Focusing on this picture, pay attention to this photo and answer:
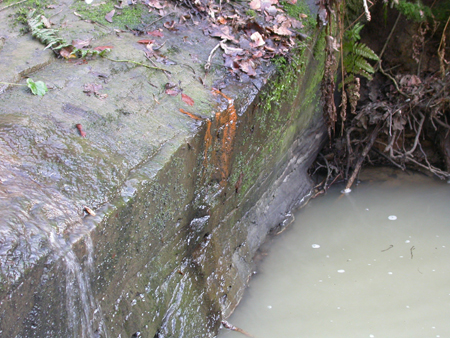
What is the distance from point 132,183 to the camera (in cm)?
225

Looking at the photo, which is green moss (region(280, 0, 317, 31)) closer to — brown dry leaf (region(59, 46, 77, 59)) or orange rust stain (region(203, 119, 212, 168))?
orange rust stain (region(203, 119, 212, 168))

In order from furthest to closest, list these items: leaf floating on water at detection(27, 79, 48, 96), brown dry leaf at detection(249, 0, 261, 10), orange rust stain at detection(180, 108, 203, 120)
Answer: brown dry leaf at detection(249, 0, 261, 10) < orange rust stain at detection(180, 108, 203, 120) < leaf floating on water at detection(27, 79, 48, 96)

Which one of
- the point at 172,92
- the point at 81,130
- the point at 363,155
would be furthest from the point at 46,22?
the point at 363,155

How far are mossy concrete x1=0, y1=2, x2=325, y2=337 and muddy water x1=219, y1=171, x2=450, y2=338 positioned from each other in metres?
0.33

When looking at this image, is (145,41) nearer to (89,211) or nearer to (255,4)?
(255,4)

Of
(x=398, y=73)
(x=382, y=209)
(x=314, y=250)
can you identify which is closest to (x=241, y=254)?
(x=314, y=250)

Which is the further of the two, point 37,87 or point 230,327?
point 230,327

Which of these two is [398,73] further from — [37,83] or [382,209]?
[37,83]

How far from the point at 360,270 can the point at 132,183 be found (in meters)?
2.50

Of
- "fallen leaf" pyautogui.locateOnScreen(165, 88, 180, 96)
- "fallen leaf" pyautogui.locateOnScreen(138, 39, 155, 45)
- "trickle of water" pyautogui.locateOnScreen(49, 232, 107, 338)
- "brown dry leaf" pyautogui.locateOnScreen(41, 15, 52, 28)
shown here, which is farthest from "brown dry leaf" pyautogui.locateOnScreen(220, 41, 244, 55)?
"trickle of water" pyautogui.locateOnScreen(49, 232, 107, 338)

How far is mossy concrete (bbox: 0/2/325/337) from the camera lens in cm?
191

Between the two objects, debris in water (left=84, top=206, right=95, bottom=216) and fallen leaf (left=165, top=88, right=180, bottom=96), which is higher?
fallen leaf (left=165, top=88, right=180, bottom=96)

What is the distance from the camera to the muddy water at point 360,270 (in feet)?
10.7

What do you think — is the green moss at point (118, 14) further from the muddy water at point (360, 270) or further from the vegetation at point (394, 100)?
the muddy water at point (360, 270)
